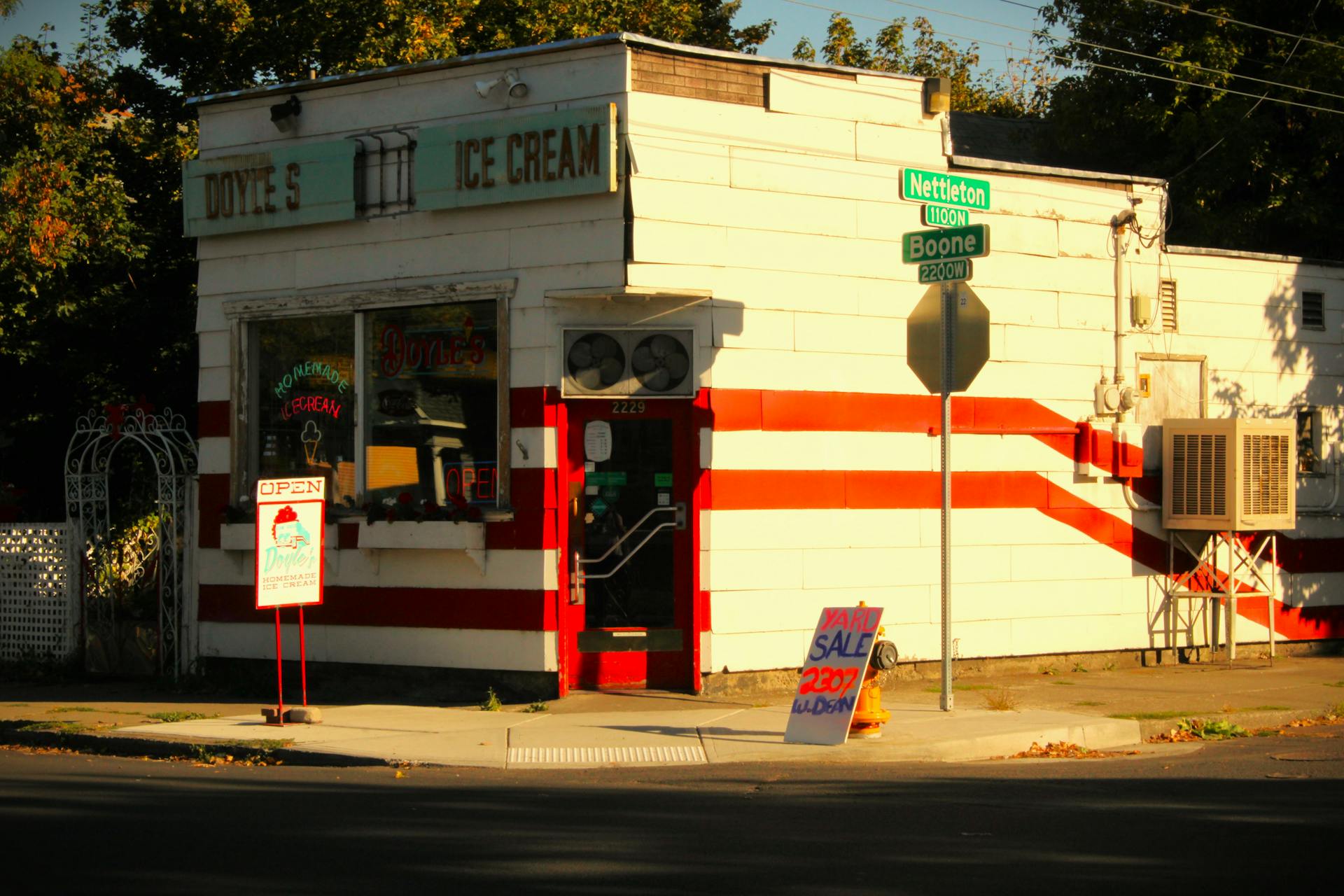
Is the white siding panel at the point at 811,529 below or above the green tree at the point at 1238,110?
below

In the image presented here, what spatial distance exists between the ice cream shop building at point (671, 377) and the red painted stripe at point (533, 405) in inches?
0.8

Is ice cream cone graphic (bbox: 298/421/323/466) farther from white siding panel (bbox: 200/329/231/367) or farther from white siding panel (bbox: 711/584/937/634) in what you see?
white siding panel (bbox: 711/584/937/634)

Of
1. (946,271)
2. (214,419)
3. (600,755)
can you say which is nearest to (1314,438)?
(946,271)

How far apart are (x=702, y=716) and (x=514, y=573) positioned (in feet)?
7.10

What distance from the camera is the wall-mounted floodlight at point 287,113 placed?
Answer: 13.3m

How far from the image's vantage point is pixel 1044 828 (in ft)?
24.0

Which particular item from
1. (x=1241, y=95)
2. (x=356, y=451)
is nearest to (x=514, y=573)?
(x=356, y=451)

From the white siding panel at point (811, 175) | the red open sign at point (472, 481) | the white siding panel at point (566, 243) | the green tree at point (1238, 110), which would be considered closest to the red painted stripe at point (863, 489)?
the red open sign at point (472, 481)

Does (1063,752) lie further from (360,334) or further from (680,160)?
(360,334)

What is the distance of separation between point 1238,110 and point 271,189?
13.0 meters

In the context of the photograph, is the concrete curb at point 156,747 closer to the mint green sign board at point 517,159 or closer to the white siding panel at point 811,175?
the mint green sign board at point 517,159

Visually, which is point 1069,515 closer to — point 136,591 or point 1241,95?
point 1241,95

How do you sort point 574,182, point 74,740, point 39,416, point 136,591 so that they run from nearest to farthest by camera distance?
point 74,740
point 574,182
point 136,591
point 39,416

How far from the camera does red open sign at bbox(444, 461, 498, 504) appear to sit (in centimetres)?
1246
